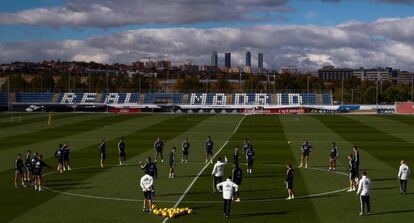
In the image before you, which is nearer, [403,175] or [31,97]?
[403,175]

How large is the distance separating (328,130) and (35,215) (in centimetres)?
5635

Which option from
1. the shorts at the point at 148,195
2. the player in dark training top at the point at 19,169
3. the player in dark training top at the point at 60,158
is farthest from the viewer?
the player in dark training top at the point at 60,158

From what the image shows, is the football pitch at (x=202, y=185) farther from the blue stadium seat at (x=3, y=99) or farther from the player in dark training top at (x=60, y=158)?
the blue stadium seat at (x=3, y=99)

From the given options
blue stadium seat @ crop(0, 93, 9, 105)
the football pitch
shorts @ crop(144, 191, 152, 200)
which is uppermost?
blue stadium seat @ crop(0, 93, 9, 105)

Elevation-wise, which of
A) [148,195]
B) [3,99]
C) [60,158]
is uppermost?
[3,99]

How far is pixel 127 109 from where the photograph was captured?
132000mm

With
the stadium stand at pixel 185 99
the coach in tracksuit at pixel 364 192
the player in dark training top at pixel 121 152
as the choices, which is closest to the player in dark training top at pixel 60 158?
the player in dark training top at pixel 121 152

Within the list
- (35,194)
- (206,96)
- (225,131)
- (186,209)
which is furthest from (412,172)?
(206,96)

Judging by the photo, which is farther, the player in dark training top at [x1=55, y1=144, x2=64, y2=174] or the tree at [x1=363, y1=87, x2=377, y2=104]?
the tree at [x1=363, y1=87, x2=377, y2=104]

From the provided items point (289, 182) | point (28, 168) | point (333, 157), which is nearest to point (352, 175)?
point (289, 182)

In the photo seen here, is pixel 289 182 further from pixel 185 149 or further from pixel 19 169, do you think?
pixel 185 149

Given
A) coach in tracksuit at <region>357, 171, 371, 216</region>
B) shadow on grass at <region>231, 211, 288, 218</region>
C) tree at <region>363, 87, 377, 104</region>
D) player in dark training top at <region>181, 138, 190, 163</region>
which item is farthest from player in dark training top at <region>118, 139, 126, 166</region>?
tree at <region>363, 87, 377, 104</region>

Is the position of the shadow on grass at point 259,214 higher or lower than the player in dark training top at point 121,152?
lower

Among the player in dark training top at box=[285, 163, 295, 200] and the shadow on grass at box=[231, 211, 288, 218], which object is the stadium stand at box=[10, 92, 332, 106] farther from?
the shadow on grass at box=[231, 211, 288, 218]
